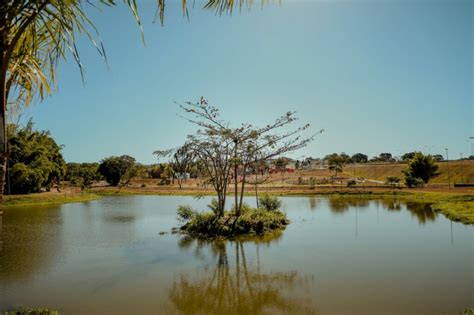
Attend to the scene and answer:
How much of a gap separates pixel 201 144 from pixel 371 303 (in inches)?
487

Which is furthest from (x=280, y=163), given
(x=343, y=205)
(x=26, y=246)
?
(x=26, y=246)

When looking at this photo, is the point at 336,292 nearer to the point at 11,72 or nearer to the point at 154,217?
the point at 11,72

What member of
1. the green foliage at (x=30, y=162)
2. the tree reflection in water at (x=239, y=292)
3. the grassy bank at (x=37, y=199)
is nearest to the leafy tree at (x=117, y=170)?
the green foliage at (x=30, y=162)

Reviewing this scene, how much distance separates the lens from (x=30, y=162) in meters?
41.4

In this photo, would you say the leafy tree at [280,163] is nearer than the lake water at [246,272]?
No

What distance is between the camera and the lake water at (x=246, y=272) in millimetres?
7812

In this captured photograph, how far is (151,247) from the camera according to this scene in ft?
46.9

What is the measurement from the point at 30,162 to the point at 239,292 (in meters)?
40.3

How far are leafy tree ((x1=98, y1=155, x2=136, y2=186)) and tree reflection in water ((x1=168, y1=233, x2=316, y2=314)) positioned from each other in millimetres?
60000

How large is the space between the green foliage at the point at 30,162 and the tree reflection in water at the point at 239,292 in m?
32.2

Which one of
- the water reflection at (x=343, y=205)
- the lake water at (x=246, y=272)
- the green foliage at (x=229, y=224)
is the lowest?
the lake water at (x=246, y=272)

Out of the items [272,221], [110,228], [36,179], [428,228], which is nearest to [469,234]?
[428,228]

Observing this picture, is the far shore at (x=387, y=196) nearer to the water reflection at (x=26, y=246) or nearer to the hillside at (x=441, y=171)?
the water reflection at (x=26, y=246)

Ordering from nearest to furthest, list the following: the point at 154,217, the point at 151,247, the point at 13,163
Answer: the point at 151,247
the point at 154,217
the point at 13,163
